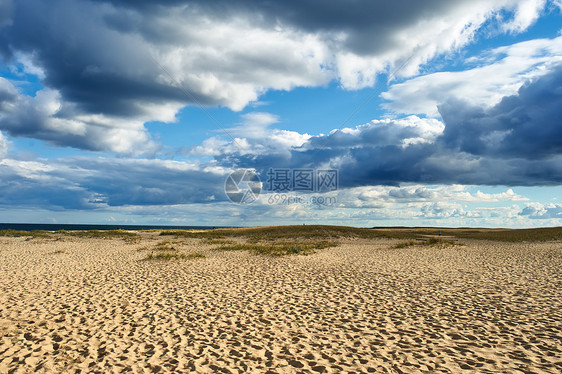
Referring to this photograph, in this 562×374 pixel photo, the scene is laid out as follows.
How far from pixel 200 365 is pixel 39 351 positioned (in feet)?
15.5

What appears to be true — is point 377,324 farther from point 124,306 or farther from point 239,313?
point 124,306

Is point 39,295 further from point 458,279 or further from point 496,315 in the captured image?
point 458,279

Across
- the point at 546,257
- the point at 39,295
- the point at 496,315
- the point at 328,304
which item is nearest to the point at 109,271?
the point at 39,295

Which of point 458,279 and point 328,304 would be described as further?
point 458,279

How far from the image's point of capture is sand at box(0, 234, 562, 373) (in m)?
8.09

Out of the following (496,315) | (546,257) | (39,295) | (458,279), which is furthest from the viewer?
(546,257)

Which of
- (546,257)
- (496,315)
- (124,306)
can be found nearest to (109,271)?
(124,306)

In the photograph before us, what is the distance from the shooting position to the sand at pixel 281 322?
8086mm

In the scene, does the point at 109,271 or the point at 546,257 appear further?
the point at 546,257

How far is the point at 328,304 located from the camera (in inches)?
529

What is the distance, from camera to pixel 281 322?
11117mm

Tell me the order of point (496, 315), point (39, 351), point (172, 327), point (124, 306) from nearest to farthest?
1. point (39, 351)
2. point (172, 327)
3. point (496, 315)
4. point (124, 306)

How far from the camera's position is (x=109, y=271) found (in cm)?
2166

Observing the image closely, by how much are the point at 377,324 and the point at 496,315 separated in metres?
4.66
